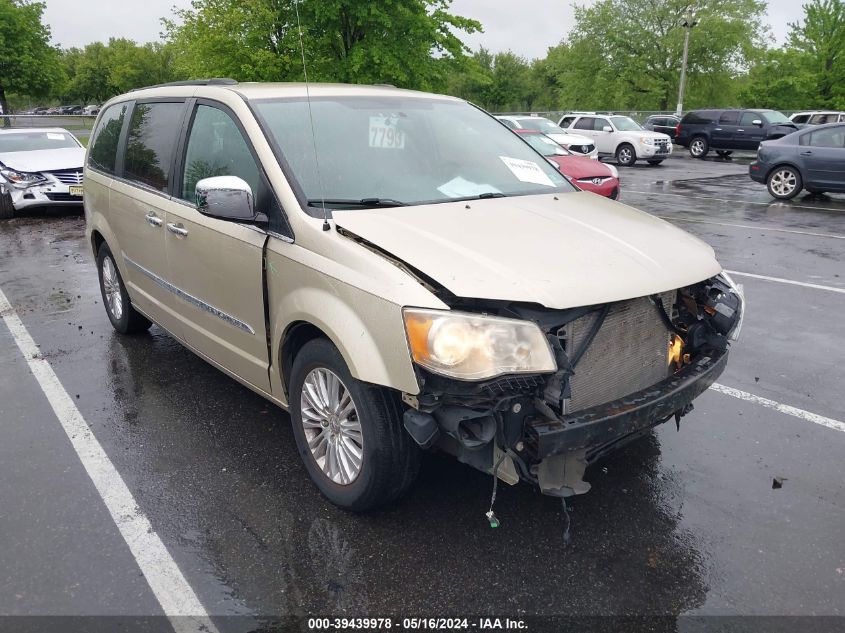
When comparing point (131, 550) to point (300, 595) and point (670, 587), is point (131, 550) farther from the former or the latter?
point (670, 587)

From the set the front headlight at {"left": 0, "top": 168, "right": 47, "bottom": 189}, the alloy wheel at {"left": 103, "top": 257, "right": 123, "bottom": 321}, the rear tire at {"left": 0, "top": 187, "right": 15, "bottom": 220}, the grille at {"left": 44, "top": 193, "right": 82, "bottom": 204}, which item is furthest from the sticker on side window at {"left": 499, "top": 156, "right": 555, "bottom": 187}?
the rear tire at {"left": 0, "top": 187, "right": 15, "bottom": 220}

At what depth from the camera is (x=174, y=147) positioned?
171 inches

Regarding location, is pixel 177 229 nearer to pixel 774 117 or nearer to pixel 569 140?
pixel 569 140

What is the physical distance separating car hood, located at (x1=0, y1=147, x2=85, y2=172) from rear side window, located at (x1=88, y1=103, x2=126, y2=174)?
7.93m

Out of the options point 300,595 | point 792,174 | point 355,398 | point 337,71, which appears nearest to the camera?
point 300,595

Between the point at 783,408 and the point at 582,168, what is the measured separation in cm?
801

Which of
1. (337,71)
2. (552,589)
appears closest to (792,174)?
(337,71)

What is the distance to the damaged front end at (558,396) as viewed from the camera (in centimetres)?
269

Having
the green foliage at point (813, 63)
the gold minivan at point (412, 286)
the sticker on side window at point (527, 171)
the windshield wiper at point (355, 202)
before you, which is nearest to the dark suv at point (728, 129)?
the green foliage at point (813, 63)

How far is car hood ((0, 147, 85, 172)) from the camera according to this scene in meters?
12.9

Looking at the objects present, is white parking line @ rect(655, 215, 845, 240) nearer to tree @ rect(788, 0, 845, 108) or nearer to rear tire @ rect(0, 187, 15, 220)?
rear tire @ rect(0, 187, 15, 220)

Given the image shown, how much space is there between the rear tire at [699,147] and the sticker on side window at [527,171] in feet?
85.2

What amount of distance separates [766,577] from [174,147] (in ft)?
12.7

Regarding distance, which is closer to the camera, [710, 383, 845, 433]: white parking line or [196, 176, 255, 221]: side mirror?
[196, 176, 255, 221]: side mirror
